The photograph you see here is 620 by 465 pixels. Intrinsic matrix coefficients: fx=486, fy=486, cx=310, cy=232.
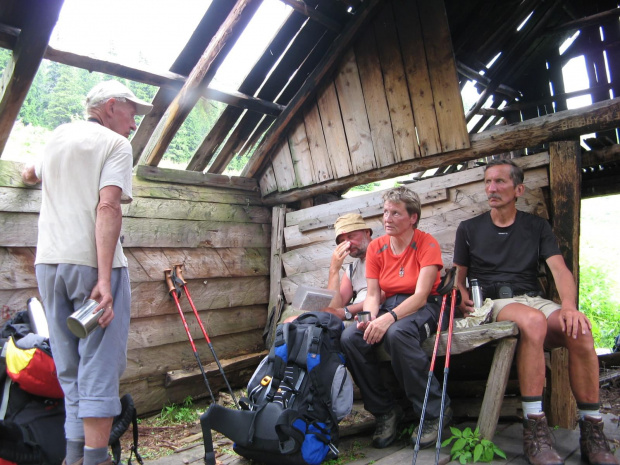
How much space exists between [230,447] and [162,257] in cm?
195

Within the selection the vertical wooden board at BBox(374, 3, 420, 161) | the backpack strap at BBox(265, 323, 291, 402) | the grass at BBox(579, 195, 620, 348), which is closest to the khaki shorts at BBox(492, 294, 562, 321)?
the backpack strap at BBox(265, 323, 291, 402)

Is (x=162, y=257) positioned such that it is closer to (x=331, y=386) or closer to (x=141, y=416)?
(x=141, y=416)

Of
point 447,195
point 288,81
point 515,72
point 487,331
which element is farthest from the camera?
point 515,72

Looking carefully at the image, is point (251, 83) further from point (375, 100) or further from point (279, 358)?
point (279, 358)

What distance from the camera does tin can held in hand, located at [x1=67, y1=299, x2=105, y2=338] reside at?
215cm

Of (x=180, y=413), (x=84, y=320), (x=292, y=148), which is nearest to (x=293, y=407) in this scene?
(x=84, y=320)

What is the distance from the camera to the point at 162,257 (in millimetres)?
4547

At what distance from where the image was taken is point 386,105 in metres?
Result: 4.38

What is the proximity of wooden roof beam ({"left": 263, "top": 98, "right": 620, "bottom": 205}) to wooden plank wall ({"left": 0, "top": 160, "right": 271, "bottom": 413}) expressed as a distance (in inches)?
52.0

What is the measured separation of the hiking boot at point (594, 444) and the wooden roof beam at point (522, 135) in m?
1.99

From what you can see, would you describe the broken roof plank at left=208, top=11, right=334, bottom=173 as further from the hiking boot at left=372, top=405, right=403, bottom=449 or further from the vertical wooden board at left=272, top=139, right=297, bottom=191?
the hiking boot at left=372, top=405, right=403, bottom=449

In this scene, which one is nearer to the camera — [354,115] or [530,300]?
[530,300]

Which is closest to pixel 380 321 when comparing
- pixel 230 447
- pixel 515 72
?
pixel 230 447

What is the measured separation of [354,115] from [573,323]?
2.70 m
